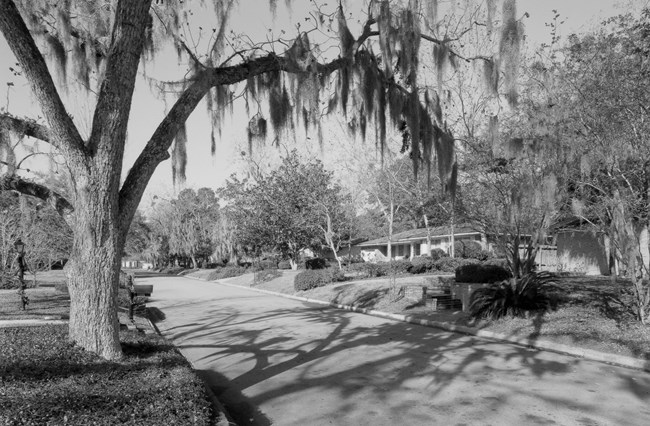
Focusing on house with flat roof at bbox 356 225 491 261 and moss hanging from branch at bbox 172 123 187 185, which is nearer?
moss hanging from branch at bbox 172 123 187 185

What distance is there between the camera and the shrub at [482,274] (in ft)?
54.0

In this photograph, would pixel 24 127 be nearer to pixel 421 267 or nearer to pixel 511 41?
pixel 511 41

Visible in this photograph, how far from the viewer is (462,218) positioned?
15.5 metres

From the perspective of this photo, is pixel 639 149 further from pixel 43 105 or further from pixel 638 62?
pixel 43 105

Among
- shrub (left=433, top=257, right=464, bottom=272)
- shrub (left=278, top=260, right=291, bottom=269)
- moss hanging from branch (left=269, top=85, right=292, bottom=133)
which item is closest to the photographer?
moss hanging from branch (left=269, top=85, right=292, bottom=133)

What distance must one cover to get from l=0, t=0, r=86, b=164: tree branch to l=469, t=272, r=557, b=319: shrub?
1007 cm

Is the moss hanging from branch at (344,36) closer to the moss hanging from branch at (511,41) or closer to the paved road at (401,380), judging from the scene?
the moss hanging from branch at (511,41)

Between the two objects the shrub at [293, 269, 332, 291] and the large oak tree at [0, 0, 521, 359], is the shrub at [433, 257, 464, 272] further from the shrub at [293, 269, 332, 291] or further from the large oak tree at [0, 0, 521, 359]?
the large oak tree at [0, 0, 521, 359]

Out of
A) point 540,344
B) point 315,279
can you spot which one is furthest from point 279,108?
point 315,279

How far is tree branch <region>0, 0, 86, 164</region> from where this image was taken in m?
5.90

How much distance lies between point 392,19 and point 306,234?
30.2 m

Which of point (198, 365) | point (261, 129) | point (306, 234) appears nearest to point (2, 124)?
point (261, 129)

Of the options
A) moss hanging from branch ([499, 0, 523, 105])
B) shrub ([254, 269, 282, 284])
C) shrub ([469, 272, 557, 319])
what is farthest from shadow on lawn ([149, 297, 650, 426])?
shrub ([254, 269, 282, 284])

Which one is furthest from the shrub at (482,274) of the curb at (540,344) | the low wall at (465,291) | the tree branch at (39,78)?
the tree branch at (39,78)
